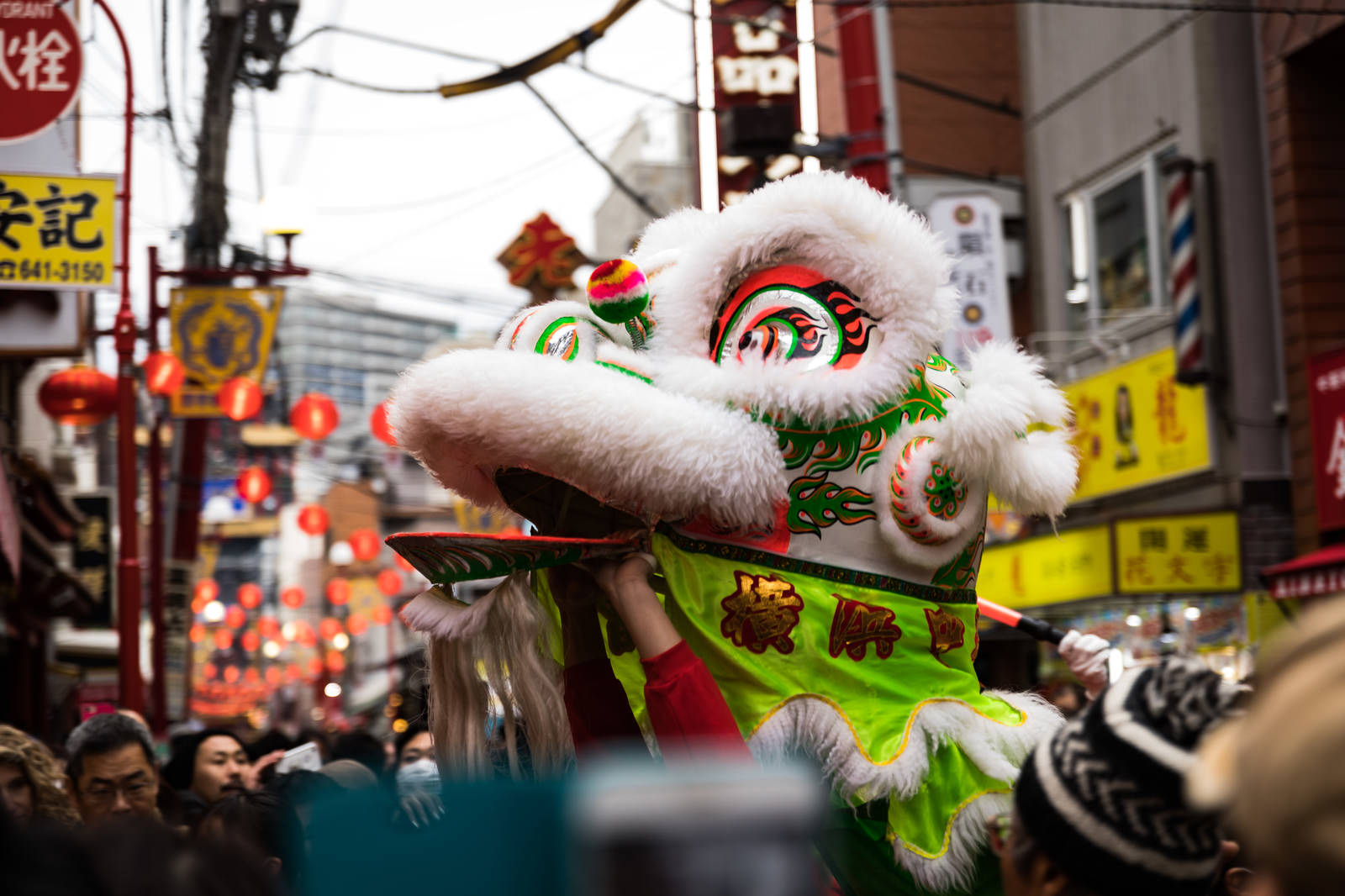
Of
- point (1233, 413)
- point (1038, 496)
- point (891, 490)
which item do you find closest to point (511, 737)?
point (891, 490)

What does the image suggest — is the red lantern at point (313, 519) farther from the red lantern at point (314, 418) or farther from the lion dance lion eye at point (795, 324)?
the lion dance lion eye at point (795, 324)

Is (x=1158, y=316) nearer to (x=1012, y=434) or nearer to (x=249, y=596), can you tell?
(x=1012, y=434)

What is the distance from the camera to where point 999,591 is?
1694cm

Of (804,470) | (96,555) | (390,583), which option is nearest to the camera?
(804,470)

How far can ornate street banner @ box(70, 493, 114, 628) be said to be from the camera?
20781mm

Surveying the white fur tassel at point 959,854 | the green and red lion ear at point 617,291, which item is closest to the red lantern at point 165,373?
the green and red lion ear at point 617,291

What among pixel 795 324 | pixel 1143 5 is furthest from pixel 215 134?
pixel 795 324

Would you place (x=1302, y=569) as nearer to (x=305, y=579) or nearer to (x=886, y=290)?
(x=886, y=290)

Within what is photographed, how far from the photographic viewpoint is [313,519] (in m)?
24.2

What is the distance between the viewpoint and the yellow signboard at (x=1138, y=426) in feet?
46.3

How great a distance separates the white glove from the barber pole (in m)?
10.4

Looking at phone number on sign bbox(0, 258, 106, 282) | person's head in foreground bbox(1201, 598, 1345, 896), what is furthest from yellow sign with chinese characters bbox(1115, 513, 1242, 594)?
person's head in foreground bbox(1201, 598, 1345, 896)

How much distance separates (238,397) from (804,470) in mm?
11450

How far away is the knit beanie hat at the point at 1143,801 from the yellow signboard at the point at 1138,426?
471 inches
